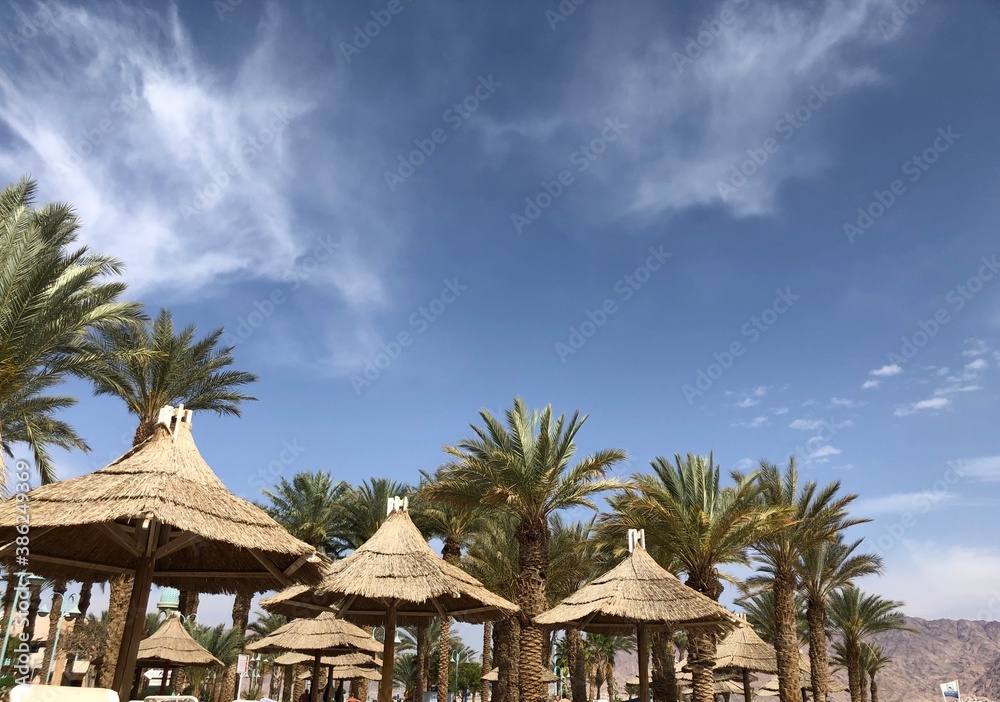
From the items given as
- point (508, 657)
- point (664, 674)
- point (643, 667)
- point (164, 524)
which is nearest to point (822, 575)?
point (664, 674)

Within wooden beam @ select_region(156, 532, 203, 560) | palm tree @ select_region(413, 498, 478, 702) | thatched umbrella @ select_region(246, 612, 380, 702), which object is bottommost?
thatched umbrella @ select_region(246, 612, 380, 702)

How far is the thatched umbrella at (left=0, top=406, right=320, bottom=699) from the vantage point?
768cm

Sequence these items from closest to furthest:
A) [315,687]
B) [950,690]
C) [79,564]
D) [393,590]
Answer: [79,564] < [393,590] < [315,687] < [950,690]

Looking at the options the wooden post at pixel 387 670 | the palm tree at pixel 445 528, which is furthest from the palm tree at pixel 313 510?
the wooden post at pixel 387 670

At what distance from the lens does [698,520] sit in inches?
784

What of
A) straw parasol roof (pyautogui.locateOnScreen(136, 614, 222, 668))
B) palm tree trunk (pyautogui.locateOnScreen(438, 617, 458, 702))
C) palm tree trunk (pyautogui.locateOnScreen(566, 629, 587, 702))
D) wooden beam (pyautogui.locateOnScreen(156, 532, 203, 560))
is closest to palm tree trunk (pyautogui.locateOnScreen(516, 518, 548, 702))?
palm tree trunk (pyautogui.locateOnScreen(438, 617, 458, 702))

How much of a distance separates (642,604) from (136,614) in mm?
8806

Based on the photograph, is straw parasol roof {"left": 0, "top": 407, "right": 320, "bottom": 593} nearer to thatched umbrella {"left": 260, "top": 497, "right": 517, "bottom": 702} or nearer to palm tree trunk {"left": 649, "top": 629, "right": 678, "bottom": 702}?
thatched umbrella {"left": 260, "top": 497, "right": 517, "bottom": 702}

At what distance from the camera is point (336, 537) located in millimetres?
31672

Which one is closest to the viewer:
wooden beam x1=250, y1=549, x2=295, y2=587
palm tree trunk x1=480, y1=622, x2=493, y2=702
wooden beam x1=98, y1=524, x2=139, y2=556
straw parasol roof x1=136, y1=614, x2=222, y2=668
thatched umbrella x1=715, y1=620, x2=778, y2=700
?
wooden beam x1=98, y1=524, x2=139, y2=556

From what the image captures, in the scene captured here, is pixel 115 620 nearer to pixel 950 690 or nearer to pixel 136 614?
pixel 136 614

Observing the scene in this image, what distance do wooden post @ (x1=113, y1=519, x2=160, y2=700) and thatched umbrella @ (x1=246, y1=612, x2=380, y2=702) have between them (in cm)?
877

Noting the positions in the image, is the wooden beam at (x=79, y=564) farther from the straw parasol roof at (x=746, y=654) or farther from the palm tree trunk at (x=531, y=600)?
the straw parasol roof at (x=746, y=654)

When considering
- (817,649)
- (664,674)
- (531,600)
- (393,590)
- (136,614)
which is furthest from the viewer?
(817,649)
